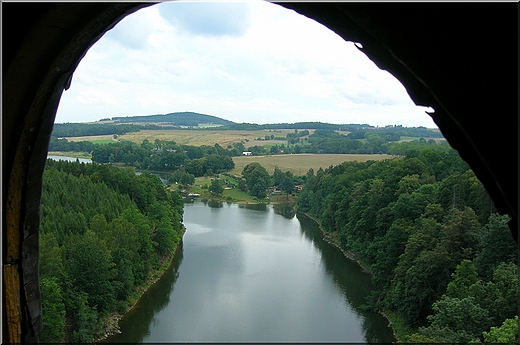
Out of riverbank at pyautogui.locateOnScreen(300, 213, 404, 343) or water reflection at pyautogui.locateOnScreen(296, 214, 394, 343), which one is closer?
riverbank at pyautogui.locateOnScreen(300, 213, 404, 343)

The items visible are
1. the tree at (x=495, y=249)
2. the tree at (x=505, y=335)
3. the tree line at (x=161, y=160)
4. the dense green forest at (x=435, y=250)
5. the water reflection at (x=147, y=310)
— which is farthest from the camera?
the tree line at (x=161, y=160)

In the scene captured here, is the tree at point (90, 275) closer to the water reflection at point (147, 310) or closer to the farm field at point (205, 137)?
the water reflection at point (147, 310)

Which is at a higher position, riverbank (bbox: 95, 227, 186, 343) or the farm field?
the farm field

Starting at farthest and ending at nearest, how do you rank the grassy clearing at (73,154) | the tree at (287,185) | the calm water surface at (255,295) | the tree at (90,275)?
the grassy clearing at (73,154), the tree at (287,185), the tree at (90,275), the calm water surface at (255,295)

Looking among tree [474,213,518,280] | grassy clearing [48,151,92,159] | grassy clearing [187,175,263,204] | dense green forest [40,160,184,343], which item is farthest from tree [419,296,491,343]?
grassy clearing [48,151,92,159]

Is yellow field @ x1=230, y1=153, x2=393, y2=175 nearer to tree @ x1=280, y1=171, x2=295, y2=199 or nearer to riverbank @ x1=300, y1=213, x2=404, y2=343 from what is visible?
tree @ x1=280, y1=171, x2=295, y2=199

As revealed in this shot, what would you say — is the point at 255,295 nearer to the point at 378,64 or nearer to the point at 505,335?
the point at 505,335

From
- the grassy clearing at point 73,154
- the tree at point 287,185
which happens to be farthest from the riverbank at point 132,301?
the grassy clearing at point 73,154
